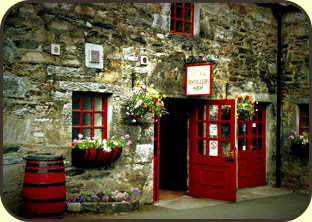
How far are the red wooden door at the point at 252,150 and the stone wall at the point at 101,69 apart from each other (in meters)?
0.99

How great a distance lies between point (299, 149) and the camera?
10883mm

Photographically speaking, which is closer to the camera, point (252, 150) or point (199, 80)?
point (199, 80)

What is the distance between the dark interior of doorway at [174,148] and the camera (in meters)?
9.87

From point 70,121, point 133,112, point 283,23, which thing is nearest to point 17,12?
point 70,121

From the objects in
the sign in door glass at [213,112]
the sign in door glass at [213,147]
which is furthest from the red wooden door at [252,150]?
the sign in door glass at [213,147]

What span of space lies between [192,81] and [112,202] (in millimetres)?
2855

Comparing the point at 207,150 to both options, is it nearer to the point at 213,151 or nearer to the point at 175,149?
the point at 213,151

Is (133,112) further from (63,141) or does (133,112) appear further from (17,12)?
(17,12)

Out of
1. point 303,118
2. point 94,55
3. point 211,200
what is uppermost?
point 94,55

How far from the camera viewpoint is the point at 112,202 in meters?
7.35

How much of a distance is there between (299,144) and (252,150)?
1.10 m

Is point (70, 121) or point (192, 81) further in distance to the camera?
point (192, 81)

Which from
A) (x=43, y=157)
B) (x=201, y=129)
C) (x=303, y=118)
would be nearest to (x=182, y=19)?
(x=201, y=129)

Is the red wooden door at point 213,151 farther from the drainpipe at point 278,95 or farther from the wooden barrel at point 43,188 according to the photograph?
the wooden barrel at point 43,188
